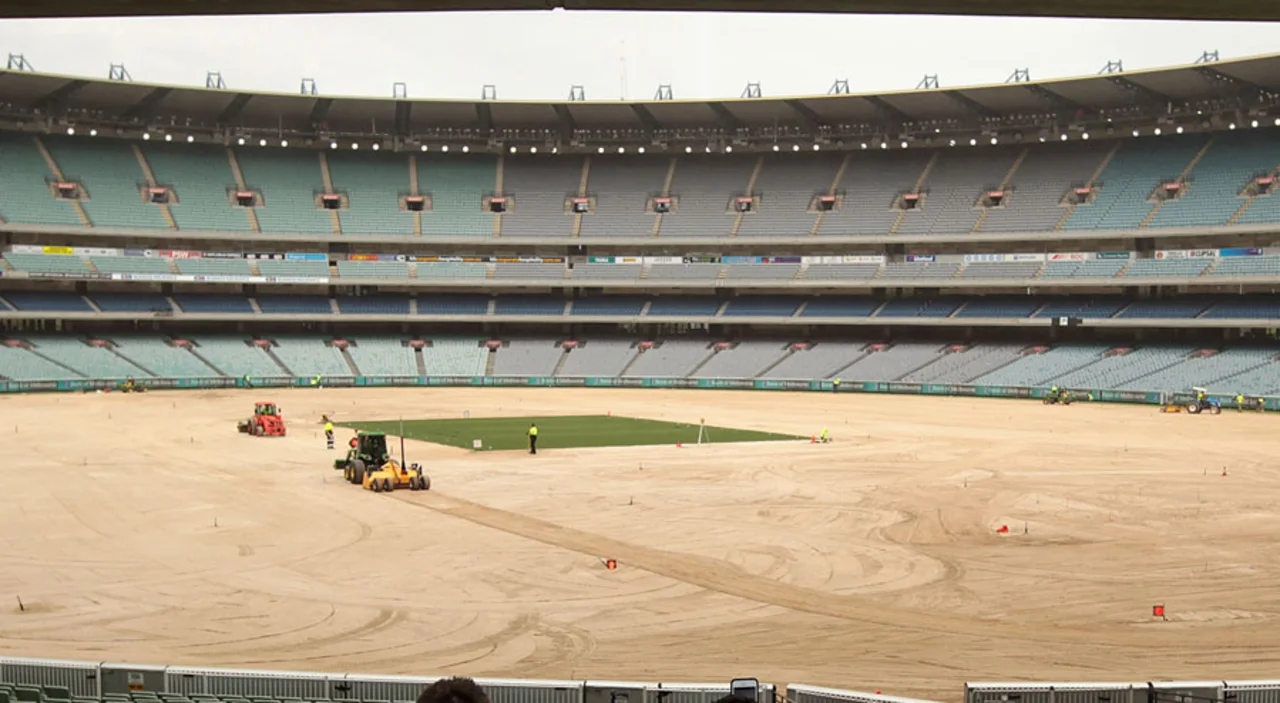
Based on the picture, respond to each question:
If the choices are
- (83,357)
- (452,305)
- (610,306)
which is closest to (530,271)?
(452,305)

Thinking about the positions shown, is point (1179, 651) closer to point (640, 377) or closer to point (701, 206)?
point (640, 377)

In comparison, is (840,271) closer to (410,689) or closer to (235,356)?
(235,356)

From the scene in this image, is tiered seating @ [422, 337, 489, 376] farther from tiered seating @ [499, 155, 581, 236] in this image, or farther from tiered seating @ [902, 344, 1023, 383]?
tiered seating @ [902, 344, 1023, 383]

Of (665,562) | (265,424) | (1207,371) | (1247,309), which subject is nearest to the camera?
(665,562)

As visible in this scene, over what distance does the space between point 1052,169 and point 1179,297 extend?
1456 centimetres

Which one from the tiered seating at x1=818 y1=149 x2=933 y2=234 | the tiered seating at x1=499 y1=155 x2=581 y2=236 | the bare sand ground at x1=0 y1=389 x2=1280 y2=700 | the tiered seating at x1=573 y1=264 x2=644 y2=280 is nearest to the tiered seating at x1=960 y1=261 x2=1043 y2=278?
the tiered seating at x1=818 y1=149 x2=933 y2=234

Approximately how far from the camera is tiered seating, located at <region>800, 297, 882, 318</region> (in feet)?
274

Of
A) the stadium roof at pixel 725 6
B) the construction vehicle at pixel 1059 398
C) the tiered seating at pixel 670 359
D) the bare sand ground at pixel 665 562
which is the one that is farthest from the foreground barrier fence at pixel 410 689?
the tiered seating at pixel 670 359

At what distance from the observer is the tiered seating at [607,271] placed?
3484 inches

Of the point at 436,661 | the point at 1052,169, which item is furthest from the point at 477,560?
the point at 1052,169

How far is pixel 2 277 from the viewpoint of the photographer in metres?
75.7

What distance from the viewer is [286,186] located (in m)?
88.2

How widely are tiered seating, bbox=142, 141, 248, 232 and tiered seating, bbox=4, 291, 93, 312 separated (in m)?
9.16

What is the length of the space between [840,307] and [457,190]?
33443 millimetres
